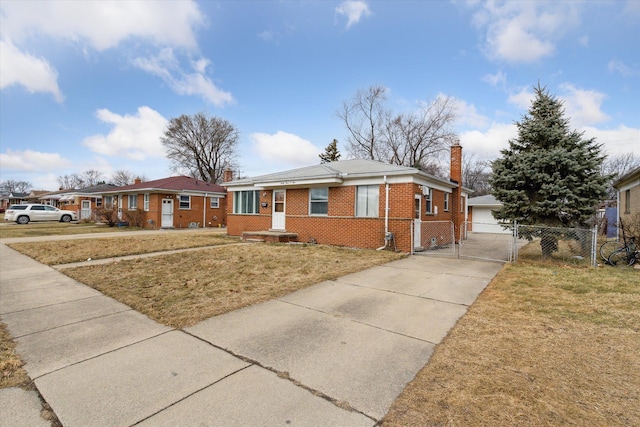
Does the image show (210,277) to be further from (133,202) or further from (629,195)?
(133,202)

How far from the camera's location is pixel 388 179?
1138 cm

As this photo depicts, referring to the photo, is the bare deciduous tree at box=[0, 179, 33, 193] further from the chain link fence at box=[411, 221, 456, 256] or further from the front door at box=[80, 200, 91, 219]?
the chain link fence at box=[411, 221, 456, 256]

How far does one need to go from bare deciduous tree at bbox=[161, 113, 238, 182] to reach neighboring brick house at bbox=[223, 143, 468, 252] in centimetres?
2825

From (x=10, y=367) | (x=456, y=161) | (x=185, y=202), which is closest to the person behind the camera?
(x=10, y=367)

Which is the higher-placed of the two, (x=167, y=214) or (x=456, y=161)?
(x=456, y=161)

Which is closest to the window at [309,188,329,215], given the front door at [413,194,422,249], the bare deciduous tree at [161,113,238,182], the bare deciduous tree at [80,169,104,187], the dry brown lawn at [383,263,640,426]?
the front door at [413,194,422,249]

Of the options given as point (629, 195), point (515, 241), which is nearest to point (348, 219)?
point (515, 241)

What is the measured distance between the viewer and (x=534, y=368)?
9.71 ft

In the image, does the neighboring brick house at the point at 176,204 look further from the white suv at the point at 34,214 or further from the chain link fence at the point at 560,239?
the chain link fence at the point at 560,239

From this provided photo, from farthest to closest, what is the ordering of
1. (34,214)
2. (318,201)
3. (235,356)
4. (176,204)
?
1. (34,214)
2. (176,204)
3. (318,201)
4. (235,356)

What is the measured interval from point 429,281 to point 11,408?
21.3ft

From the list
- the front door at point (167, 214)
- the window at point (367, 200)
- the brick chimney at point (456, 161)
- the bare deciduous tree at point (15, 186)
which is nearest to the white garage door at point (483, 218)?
the brick chimney at point (456, 161)

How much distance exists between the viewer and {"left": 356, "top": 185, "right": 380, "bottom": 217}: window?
11.7 m

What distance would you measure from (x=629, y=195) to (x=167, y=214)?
1080 inches
